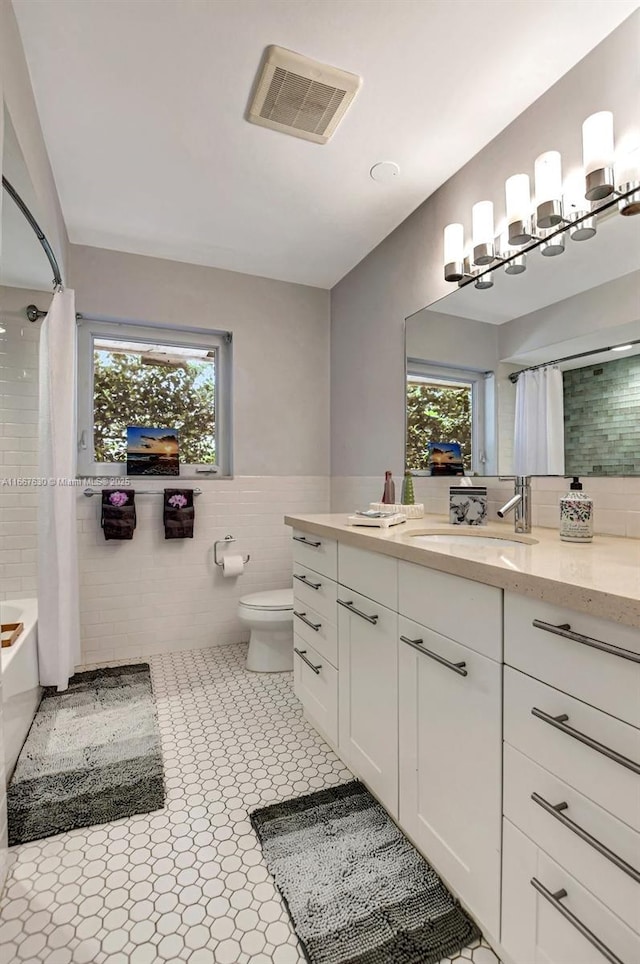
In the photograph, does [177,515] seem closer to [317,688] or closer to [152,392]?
[152,392]

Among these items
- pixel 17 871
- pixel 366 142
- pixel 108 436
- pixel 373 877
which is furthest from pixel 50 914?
pixel 366 142

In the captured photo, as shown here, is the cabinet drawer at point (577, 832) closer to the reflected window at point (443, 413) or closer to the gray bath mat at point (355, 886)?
the gray bath mat at point (355, 886)

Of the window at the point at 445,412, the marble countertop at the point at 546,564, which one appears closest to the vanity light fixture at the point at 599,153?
the window at the point at 445,412

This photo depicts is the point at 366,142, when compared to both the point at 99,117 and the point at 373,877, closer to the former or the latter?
the point at 99,117

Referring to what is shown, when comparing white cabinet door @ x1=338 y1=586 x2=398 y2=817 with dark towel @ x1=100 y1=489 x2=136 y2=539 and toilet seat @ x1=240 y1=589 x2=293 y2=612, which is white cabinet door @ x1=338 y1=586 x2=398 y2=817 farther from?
dark towel @ x1=100 y1=489 x2=136 y2=539

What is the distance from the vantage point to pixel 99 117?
71.8 inches

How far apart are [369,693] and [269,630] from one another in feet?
4.01

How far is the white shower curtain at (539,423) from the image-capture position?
168 centimetres

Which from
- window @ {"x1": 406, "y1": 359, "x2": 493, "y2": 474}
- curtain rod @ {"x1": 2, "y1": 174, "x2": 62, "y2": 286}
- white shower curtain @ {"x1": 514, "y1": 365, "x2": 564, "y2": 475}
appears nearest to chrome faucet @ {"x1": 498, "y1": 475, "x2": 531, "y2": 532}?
white shower curtain @ {"x1": 514, "y1": 365, "x2": 564, "y2": 475}

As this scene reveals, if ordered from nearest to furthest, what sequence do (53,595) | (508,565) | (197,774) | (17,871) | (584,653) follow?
(584,653) < (508,565) < (17,871) < (197,774) < (53,595)

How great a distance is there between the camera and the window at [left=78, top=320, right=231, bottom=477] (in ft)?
9.43

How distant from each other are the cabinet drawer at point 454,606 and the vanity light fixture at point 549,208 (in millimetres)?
1227

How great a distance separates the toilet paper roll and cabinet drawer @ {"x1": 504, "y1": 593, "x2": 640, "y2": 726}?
2.22 metres

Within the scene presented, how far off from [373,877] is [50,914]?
0.82 meters
